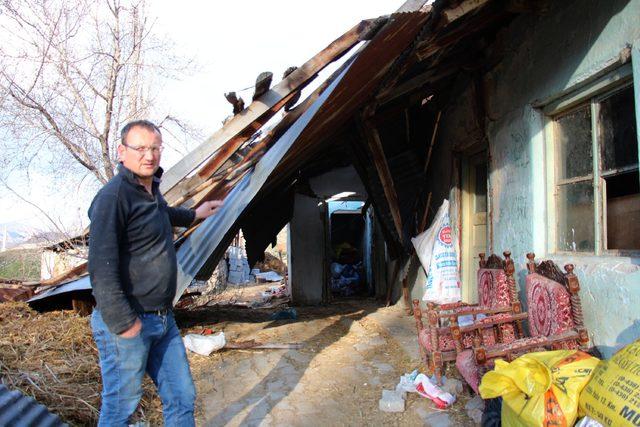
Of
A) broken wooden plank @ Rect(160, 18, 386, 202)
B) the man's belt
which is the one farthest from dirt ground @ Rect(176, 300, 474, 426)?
broken wooden plank @ Rect(160, 18, 386, 202)

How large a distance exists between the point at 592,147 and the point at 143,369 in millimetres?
3112

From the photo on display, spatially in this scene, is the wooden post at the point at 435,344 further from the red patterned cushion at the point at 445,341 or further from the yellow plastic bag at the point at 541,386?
the yellow plastic bag at the point at 541,386

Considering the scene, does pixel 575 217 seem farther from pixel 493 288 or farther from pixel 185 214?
pixel 185 214

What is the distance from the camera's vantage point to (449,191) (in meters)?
5.59

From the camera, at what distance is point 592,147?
2.97 metres

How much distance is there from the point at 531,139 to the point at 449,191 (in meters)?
2.02

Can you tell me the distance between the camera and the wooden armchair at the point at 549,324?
8.30ft

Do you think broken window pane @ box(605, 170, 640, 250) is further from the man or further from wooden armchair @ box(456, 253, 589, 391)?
the man

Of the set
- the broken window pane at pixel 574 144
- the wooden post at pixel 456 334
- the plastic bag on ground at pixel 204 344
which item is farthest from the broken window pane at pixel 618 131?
the plastic bag on ground at pixel 204 344

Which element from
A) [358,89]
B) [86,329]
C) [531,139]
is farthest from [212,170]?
[531,139]

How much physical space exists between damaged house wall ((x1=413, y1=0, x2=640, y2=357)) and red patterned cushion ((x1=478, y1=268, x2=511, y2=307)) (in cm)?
39

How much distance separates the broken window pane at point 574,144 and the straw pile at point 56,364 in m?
3.58

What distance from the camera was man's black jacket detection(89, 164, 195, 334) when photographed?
5.74 feet

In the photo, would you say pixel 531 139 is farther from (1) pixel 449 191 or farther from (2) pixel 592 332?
(1) pixel 449 191
